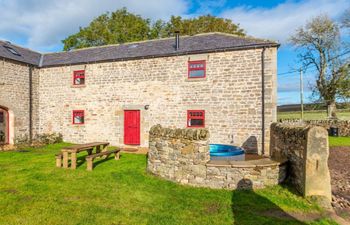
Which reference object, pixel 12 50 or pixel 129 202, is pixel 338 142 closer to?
pixel 129 202

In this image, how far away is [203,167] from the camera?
686 centimetres

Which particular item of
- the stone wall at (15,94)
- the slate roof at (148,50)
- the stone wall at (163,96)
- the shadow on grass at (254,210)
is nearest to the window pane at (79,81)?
the stone wall at (163,96)

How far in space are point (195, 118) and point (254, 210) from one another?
26.8 ft

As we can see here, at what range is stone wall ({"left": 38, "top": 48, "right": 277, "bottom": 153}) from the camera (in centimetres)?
1212

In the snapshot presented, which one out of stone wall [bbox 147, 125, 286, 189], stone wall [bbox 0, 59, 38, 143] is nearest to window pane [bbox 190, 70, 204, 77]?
stone wall [bbox 147, 125, 286, 189]

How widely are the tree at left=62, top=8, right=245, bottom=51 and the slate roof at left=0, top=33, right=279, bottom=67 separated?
11.5 metres

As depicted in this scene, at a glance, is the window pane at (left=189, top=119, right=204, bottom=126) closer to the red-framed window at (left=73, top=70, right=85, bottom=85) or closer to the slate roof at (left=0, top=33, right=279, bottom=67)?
the slate roof at (left=0, top=33, right=279, bottom=67)

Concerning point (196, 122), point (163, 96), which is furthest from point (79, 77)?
point (196, 122)

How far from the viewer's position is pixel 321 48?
1083 inches

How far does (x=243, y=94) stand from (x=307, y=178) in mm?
6943

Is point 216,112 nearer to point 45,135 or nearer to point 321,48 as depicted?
point 45,135

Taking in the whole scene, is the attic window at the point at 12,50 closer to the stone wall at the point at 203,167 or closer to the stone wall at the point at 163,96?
the stone wall at the point at 163,96

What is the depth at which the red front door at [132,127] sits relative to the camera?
47.7ft

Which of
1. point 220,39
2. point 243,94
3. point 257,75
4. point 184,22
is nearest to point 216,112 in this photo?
point 243,94
